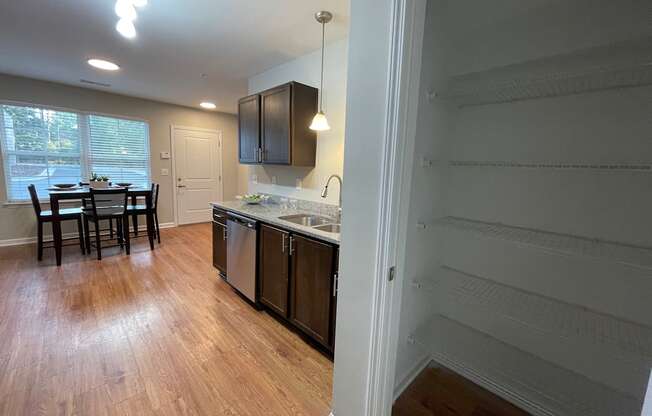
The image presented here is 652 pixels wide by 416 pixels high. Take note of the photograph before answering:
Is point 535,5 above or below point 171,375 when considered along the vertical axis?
above

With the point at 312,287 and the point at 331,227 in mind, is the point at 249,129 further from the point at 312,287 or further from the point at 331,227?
the point at 312,287

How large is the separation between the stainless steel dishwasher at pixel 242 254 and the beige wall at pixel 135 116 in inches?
135

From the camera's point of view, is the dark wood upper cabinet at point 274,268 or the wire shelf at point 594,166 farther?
the dark wood upper cabinet at point 274,268

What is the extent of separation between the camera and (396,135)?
104 centimetres

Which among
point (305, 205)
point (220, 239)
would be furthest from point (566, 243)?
point (220, 239)

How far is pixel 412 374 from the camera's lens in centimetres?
181

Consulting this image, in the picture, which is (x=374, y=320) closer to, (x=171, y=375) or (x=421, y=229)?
(x=421, y=229)

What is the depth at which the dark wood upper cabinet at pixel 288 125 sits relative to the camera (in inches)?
105

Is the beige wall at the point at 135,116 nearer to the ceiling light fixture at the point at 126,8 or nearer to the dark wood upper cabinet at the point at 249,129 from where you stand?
the dark wood upper cabinet at the point at 249,129

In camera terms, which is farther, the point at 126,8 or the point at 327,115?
the point at 327,115

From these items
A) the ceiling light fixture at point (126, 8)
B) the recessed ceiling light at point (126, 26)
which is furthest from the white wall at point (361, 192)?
the recessed ceiling light at point (126, 26)

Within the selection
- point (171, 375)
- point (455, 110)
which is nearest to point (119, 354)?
point (171, 375)

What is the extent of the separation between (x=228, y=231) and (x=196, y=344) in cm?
108

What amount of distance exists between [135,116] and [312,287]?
4.95 meters
